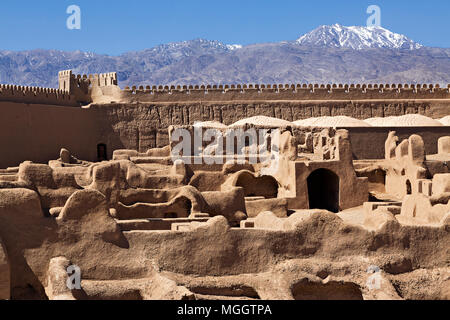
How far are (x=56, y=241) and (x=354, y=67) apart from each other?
569 ft

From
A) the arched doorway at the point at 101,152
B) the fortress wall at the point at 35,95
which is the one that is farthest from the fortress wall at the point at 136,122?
the fortress wall at the point at 35,95

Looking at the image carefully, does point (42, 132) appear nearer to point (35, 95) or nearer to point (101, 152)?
point (35, 95)

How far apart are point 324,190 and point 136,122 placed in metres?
13.0

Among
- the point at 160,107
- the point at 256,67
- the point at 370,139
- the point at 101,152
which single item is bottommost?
the point at 101,152

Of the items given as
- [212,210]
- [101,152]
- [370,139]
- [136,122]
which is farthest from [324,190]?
[101,152]

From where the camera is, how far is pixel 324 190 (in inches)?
979

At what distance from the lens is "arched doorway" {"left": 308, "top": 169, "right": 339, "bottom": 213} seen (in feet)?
77.8

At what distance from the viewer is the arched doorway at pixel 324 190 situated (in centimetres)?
2370

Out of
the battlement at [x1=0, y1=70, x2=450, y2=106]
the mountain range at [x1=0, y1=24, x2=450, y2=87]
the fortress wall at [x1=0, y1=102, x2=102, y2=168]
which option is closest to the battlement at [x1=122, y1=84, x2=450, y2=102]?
the battlement at [x1=0, y1=70, x2=450, y2=106]

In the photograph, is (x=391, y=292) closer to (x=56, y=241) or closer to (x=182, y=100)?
(x=56, y=241)

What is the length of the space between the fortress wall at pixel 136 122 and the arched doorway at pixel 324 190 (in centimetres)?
477

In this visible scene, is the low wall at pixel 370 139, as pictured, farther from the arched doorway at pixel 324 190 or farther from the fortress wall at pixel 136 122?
the arched doorway at pixel 324 190

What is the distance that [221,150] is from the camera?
27000 millimetres
